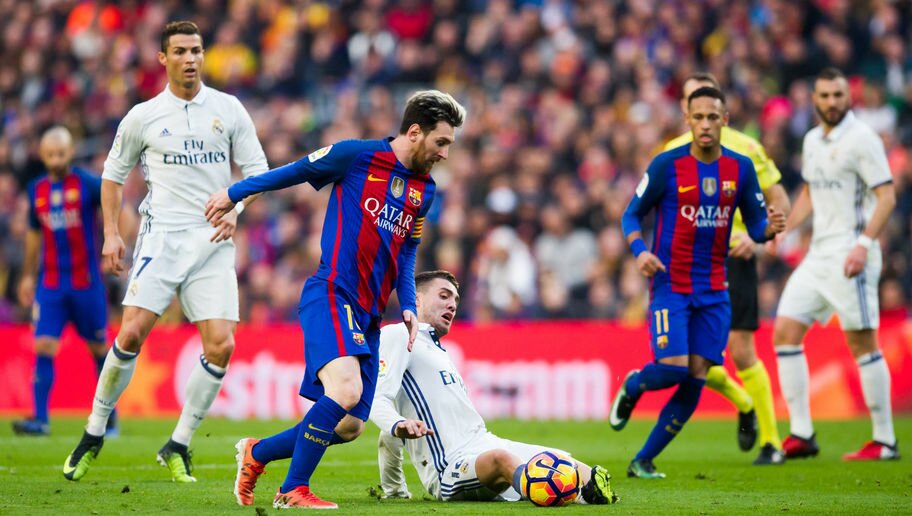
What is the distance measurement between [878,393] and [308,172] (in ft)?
19.9

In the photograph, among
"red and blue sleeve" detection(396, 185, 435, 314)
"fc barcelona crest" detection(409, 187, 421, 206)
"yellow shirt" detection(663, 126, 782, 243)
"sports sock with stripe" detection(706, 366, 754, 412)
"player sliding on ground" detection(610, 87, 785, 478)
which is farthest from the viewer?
"yellow shirt" detection(663, 126, 782, 243)

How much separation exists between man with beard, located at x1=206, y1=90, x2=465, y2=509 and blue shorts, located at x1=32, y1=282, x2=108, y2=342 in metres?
6.33

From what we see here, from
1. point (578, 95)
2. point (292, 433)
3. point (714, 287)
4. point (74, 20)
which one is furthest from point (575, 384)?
point (74, 20)

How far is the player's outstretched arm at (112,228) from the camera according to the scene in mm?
8695

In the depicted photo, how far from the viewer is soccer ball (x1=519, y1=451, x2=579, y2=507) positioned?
7.09 meters

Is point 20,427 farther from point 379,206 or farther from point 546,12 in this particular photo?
point 546,12

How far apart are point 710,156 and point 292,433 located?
373cm

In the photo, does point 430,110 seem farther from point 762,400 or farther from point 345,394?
point 762,400

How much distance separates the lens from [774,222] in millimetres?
9414

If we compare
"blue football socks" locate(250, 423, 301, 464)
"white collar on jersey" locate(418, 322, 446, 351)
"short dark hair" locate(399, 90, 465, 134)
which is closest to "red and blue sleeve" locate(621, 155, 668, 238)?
"white collar on jersey" locate(418, 322, 446, 351)

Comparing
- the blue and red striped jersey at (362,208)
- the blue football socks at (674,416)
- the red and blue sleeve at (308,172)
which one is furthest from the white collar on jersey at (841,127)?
the red and blue sleeve at (308,172)

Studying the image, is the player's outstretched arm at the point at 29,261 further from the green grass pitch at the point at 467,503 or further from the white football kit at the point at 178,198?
the white football kit at the point at 178,198

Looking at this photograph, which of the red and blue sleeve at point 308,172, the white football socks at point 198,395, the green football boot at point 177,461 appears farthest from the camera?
the white football socks at point 198,395

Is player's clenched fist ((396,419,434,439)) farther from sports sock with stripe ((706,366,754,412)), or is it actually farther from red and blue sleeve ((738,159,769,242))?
sports sock with stripe ((706,366,754,412))
